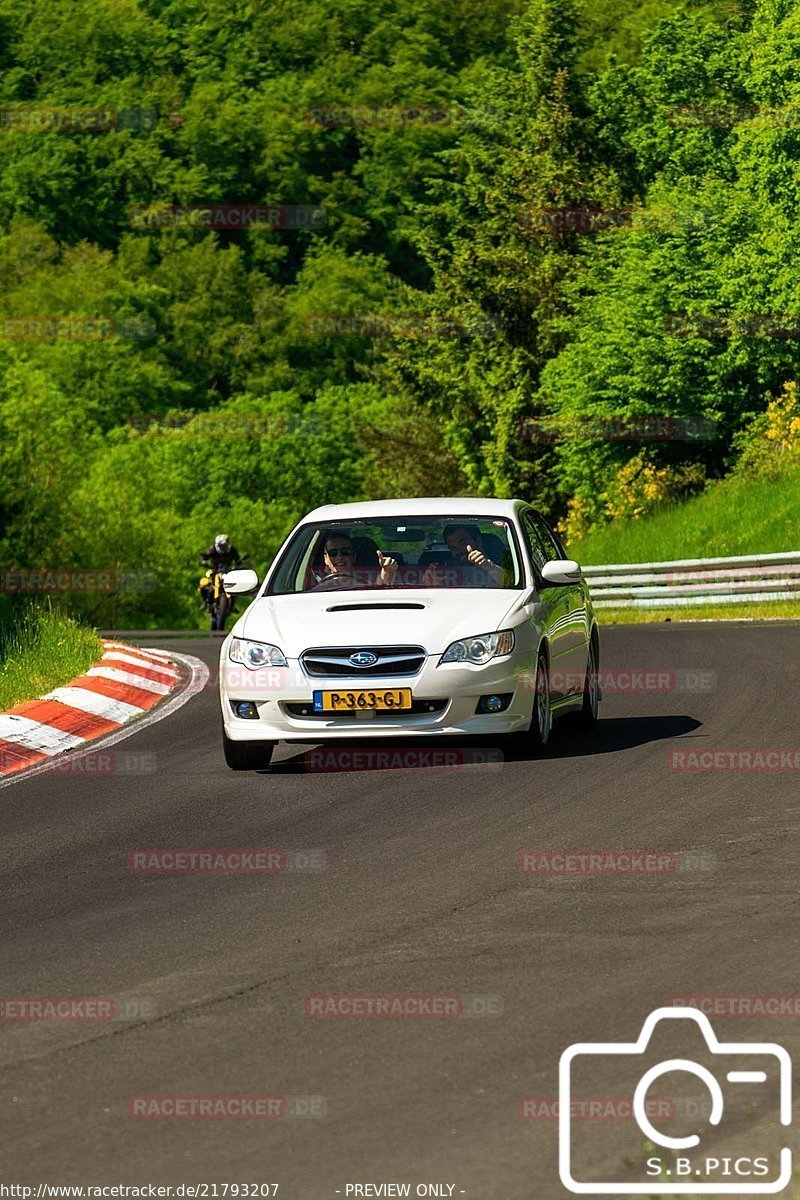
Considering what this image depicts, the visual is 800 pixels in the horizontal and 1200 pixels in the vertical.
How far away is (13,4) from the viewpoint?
135 meters

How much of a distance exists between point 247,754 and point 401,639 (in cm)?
131

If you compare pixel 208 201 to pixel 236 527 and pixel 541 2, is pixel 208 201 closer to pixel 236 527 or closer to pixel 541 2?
pixel 236 527

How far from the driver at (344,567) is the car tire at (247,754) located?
124 centimetres

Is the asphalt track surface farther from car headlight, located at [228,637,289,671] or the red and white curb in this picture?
the red and white curb

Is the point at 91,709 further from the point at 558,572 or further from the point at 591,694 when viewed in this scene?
the point at 558,572

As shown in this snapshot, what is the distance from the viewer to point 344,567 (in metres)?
13.8

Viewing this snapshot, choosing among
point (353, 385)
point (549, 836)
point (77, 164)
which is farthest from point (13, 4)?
point (549, 836)

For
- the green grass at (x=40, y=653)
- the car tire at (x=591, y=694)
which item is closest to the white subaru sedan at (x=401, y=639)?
→ the car tire at (x=591, y=694)

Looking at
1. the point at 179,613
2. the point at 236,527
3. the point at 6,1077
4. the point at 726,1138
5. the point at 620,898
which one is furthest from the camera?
the point at 236,527

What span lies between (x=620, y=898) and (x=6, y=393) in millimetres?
63171

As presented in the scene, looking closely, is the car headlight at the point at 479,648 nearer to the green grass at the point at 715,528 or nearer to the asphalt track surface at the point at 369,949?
the asphalt track surface at the point at 369,949

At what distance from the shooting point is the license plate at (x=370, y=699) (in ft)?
41.0

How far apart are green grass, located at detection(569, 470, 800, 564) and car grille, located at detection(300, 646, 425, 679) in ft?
80.3

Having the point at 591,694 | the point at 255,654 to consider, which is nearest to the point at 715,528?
the point at 591,694
